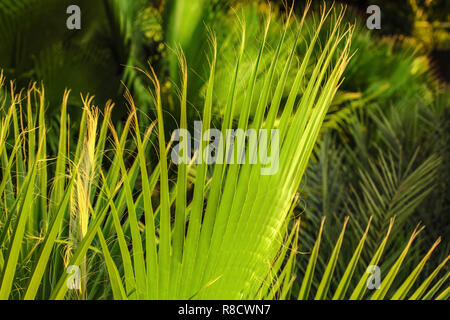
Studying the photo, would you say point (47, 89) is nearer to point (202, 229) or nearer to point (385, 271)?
point (385, 271)

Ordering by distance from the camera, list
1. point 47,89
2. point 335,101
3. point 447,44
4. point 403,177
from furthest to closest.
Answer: point 447,44
point 335,101
point 47,89
point 403,177

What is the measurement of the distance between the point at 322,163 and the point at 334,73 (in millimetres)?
1277

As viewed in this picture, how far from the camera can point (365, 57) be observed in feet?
8.89

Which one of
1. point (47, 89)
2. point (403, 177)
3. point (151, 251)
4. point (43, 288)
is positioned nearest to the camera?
point (151, 251)

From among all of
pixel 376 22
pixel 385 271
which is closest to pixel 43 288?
pixel 385 271

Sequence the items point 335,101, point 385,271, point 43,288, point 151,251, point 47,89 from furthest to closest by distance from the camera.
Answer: point 335,101
point 47,89
point 385,271
point 43,288
point 151,251

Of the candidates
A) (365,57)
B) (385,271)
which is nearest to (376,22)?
(365,57)

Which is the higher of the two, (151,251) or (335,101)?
(335,101)

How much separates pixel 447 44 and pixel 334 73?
449cm

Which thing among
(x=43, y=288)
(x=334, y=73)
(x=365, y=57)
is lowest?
(x=43, y=288)
